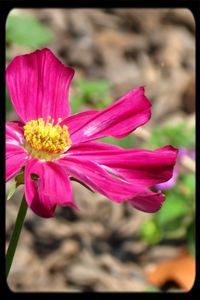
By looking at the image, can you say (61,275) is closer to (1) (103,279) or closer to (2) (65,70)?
(1) (103,279)

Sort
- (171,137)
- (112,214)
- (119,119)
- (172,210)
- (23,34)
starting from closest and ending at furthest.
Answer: (119,119), (23,34), (172,210), (171,137), (112,214)

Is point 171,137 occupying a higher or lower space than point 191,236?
higher

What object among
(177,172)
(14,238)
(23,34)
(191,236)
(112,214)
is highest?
(14,238)

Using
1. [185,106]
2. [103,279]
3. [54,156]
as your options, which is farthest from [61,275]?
[54,156]

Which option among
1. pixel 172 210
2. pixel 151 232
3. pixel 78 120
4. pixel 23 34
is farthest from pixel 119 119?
pixel 151 232

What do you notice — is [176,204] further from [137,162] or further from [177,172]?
[137,162]

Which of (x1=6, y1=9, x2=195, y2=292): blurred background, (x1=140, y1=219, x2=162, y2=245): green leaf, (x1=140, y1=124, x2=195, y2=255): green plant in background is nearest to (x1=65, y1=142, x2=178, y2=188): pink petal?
(x1=6, y1=9, x2=195, y2=292): blurred background
